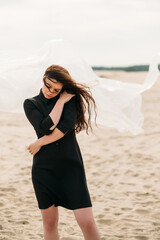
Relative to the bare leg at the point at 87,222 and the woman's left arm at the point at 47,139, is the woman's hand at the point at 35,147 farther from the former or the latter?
the bare leg at the point at 87,222

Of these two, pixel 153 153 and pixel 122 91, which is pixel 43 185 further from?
pixel 153 153

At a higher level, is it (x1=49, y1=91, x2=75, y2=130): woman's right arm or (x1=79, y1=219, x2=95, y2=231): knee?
(x1=49, y1=91, x2=75, y2=130): woman's right arm

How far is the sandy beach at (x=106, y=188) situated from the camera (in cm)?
447

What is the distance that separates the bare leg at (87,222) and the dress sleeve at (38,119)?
0.69 metres

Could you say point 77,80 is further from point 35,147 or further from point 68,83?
point 35,147

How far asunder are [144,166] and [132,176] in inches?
27.1

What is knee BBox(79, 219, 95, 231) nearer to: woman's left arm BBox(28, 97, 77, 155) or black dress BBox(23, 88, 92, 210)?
black dress BBox(23, 88, 92, 210)

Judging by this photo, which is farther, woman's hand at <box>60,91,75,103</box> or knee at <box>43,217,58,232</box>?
knee at <box>43,217,58,232</box>

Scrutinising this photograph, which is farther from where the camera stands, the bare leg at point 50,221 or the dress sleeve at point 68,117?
the bare leg at point 50,221

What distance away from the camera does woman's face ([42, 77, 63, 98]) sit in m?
2.83

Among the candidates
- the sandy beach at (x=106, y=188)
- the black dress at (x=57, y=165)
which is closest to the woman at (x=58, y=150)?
the black dress at (x=57, y=165)

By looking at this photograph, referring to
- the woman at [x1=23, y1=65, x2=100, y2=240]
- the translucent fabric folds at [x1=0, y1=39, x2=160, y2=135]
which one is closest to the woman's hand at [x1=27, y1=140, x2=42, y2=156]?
the woman at [x1=23, y1=65, x2=100, y2=240]

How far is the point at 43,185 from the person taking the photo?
2949 millimetres

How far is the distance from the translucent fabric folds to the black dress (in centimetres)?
64
